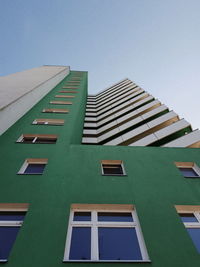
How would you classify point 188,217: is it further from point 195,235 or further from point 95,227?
point 95,227

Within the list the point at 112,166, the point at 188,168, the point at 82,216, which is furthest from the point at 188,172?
the point at 82,216

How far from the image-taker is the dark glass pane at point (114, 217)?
5.48m

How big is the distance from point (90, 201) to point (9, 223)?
261 cm

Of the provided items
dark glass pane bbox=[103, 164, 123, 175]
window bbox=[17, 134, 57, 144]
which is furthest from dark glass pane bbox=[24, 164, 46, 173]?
dark glass pane bbox=[103, 164, 123, 175]

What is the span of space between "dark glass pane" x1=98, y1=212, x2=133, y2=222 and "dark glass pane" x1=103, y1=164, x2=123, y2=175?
7.36ft

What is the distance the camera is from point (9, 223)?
199 inches

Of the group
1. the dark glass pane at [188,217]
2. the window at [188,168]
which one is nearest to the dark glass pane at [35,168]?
the dark glass pane at [188,217]

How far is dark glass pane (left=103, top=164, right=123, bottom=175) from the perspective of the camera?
7.82 m

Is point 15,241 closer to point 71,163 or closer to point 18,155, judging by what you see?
point 71,163

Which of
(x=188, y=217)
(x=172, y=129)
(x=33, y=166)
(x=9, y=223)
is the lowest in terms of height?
(x=9, y=223)

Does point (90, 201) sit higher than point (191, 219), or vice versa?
point (90, 201)

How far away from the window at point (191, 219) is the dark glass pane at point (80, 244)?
317cm

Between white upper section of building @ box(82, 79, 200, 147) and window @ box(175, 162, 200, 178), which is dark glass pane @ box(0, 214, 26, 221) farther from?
white upper section of building @ box(82, 79, 200, 147)

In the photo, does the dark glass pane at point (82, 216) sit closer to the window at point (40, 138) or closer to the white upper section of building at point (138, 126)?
the window at point (40, 138)
